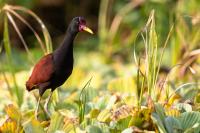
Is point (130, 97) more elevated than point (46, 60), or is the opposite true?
point (46, 60)

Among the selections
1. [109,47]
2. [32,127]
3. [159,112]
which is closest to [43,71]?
[32,127]

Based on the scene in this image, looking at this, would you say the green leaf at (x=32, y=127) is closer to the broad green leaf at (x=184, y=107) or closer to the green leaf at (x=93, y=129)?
the green leaf at (x=93, y=129)

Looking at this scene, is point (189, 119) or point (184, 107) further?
point (184, 107)

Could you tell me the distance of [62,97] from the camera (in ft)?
10.8

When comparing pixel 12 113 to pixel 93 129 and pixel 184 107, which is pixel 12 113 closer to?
pixel 93 129

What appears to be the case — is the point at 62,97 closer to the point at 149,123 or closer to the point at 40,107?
the point at 40,107

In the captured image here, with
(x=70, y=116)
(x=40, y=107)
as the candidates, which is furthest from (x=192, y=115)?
(x=40, y=107)

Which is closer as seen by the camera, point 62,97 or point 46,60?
point 46,60

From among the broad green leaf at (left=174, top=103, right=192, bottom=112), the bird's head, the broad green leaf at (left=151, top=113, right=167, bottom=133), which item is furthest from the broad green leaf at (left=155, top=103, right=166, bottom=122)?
the bird's head

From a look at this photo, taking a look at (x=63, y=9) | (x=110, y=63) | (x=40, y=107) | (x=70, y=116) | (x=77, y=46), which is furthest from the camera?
(x=63, y=9)

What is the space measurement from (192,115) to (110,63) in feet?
9.77

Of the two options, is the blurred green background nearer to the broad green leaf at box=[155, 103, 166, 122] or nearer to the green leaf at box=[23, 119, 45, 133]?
the broad green leaf at box=[155, 103, 166, 122]

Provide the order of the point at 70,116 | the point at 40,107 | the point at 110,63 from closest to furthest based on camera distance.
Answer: the point at 70,116 → the point at 40,107 → the point at 110,63


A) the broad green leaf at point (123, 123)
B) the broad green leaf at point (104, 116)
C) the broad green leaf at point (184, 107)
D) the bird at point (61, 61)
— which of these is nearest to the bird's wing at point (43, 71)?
the bird at point (61, 61)
